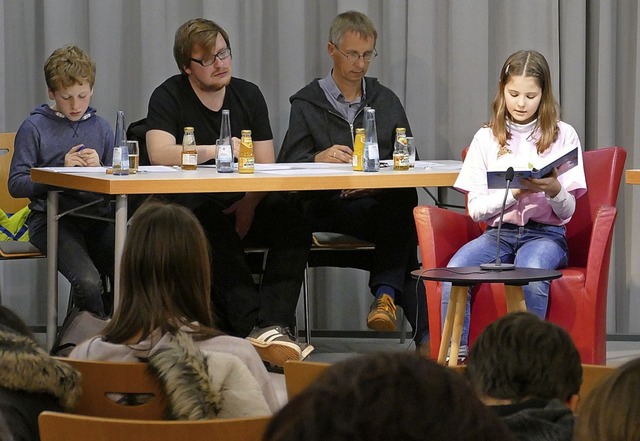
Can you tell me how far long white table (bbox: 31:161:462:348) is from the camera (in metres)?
3.55

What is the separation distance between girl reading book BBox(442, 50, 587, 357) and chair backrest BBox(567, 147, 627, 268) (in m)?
0.15

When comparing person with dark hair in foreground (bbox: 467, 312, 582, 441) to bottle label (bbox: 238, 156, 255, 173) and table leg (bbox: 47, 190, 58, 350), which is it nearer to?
bottle label (bbox: 238, 156, 255, 173)

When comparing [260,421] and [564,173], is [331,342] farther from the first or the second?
[260,421]

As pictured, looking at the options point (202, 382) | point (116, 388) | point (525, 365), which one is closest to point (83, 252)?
point (116, 388)

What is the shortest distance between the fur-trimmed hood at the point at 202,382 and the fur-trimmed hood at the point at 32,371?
0.46 ft

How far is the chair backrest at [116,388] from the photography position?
1.79m

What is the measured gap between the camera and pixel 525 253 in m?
3.65

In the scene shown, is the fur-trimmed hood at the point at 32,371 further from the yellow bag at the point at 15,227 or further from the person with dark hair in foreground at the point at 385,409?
the yellow bag at the point at 15,227

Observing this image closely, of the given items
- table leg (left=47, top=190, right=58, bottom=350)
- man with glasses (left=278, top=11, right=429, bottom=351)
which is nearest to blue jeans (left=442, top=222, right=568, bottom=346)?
man with glasses (left=278, top=11, right=429, bottom=351)

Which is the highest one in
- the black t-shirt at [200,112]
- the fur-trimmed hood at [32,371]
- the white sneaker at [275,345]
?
the black t-shirt at [200,112]

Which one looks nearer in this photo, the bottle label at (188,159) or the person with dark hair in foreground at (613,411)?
the person with dark hair in foreground at (613,411)

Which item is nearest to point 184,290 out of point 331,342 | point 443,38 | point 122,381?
point 122,381

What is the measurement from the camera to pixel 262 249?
4234 millimetres

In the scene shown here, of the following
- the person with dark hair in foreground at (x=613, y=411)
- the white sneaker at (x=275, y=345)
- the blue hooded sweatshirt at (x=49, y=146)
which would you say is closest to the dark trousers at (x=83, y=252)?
the blue hooded sweatshirt at (x=49, y=146)
